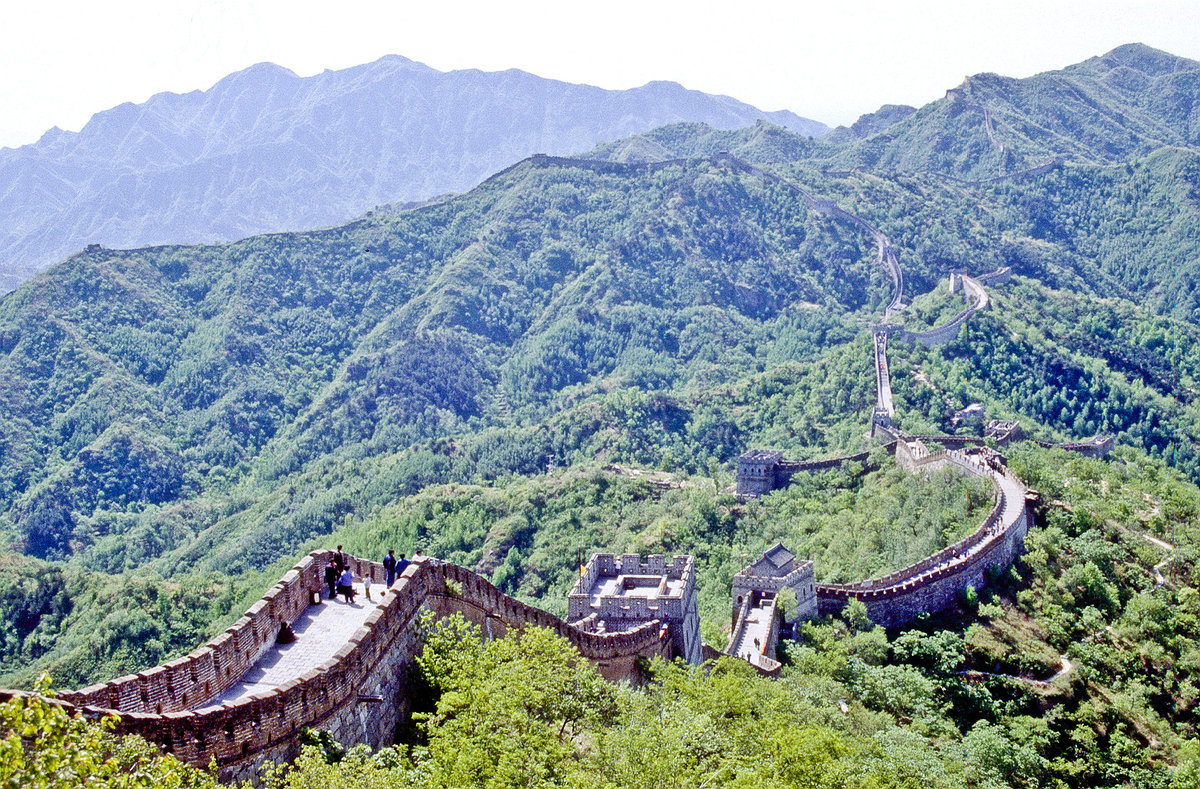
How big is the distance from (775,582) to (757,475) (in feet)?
116

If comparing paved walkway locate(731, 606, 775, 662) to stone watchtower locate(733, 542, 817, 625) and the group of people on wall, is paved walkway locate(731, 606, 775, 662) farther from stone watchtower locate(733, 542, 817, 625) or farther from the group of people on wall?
the group of people on wall

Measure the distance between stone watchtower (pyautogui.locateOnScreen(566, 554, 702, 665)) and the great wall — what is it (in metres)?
0.05

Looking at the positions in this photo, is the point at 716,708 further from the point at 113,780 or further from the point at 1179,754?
the point at 1179,754

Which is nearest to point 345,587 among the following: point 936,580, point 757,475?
point 936,580

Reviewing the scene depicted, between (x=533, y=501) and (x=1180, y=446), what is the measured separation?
7660 centimetres

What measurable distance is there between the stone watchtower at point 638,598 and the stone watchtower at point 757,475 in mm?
40511

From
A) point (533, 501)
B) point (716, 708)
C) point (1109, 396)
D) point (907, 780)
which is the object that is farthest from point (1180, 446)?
point (716, 708)

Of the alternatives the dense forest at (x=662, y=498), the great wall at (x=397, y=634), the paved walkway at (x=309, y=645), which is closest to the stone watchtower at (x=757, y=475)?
the dense forest at (x=662, y=498)

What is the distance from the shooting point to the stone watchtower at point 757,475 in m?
86.5

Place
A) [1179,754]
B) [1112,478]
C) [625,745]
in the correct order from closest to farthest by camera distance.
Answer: [625,745]
[1179,754]
[1112,478]

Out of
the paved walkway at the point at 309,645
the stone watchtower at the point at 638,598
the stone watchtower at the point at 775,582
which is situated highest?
the paved walkway at the point at 309,645

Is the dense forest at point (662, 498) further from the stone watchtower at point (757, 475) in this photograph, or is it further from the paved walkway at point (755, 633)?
the stone watchtower at point (757, 475)

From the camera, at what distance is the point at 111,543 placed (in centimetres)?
13188

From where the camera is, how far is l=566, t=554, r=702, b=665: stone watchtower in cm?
4106
